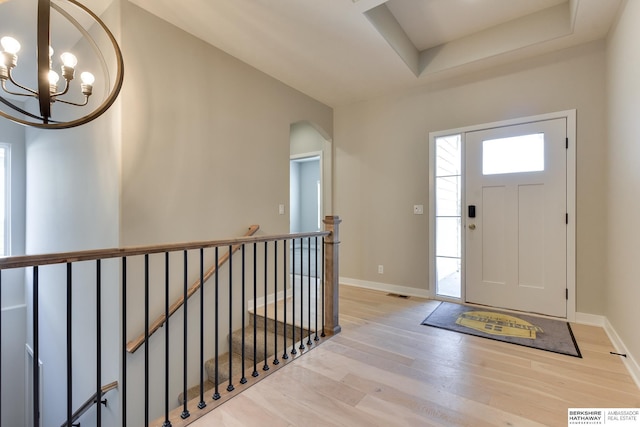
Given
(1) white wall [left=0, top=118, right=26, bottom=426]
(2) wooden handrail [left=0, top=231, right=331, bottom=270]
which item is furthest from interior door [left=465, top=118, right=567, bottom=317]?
(1) white wall [left=0, top=118, right=26, bottom=426]

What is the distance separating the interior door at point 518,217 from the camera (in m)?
3.12

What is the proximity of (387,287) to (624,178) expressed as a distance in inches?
103

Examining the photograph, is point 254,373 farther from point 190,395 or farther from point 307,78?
point 307,78

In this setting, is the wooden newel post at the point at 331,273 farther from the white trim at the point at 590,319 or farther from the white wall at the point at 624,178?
the white trim at the point at 590,319

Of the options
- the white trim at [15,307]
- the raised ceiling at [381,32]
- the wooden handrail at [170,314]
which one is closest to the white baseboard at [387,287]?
the wooden handrail at [170,314]

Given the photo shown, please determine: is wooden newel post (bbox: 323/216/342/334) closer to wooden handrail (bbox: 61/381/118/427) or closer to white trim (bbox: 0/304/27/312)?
wooden handrail (bbox: 61/381/118/427)

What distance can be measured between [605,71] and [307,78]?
9.61ft

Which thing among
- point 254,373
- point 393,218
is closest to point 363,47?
point 393,218

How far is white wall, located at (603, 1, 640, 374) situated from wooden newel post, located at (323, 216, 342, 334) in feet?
6.82

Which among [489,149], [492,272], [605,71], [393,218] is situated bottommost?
[492,272]

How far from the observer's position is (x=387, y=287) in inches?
164

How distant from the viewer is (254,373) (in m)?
2.13

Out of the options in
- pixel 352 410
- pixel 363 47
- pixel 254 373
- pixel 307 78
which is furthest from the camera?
pixel 307 78

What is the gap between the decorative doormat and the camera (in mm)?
2576
